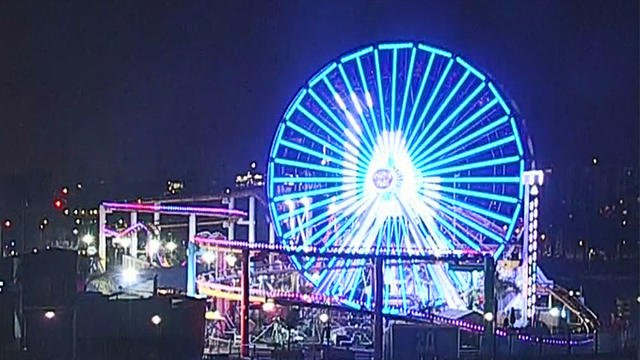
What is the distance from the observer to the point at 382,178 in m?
18.5

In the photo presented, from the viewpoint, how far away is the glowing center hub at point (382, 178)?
1842 centimetres

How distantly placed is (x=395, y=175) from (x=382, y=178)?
11.4 inches

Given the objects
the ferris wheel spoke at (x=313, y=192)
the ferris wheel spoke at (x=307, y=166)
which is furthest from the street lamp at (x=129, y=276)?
the ferris wheel spoke at (x=307, y=166)

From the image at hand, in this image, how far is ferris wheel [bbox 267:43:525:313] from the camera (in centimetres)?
1773

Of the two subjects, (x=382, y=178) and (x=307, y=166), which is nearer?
(x=382, y=178)

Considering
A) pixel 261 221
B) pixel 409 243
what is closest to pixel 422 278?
pixel 409 243

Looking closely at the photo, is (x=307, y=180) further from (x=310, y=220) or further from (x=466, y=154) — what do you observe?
(x=466, y=154)

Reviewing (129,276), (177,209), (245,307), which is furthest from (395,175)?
(177,209)

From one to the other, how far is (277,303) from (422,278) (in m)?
3.51

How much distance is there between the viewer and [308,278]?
66.3 ft

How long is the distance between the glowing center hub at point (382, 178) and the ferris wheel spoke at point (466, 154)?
2.09ft

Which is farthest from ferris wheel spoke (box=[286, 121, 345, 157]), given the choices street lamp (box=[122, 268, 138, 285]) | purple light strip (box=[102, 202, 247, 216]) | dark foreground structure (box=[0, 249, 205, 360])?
purple light strip (box=[102, 202, 247, 216])

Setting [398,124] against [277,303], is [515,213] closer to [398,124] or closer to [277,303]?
[398,124]

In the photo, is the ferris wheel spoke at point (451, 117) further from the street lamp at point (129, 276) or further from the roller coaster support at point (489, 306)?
the street lamp at point (129, 276)
